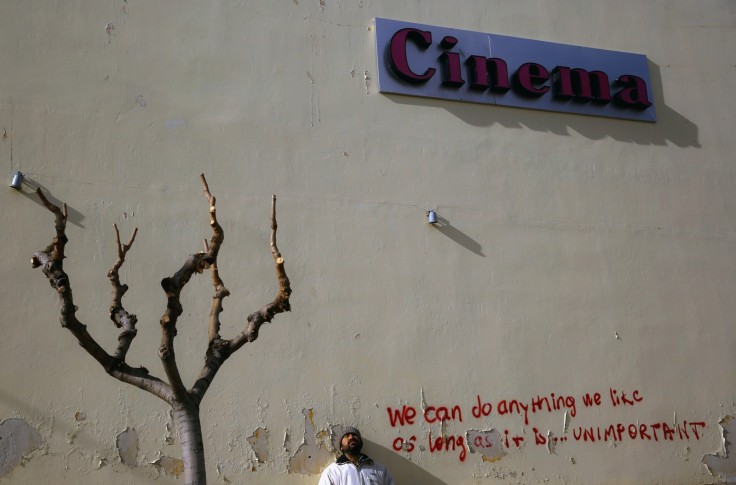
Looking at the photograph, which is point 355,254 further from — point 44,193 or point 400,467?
point 44,193

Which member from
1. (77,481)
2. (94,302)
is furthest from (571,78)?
(77,481)

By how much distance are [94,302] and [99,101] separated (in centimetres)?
189

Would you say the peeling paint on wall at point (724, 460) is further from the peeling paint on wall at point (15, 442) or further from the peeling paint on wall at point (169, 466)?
the peeling paint on wall at point (15, 442)

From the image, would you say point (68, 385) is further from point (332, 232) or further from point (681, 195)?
point (681, 195)

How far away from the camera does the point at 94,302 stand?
696 cm

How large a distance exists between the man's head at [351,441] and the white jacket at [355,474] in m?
0.09

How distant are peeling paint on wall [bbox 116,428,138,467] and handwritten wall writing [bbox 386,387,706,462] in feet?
7.52

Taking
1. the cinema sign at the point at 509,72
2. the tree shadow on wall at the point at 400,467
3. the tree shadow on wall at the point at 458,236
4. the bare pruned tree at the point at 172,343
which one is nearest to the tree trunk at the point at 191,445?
the bare pruned tree at the point at 172,343

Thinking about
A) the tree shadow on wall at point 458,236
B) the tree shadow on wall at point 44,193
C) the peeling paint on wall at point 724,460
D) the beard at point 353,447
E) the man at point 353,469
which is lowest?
the peeling paint on wall at point 724,460

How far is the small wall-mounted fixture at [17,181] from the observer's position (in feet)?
22.6

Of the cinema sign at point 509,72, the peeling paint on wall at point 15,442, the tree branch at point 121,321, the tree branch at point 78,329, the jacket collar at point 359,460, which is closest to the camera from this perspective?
the tree branch at point 78,329

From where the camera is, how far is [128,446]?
6.74 m

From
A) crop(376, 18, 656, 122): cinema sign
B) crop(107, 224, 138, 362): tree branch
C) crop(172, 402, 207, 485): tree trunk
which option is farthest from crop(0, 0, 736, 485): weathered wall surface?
crop(172, 402, 207, 485): tree trunk

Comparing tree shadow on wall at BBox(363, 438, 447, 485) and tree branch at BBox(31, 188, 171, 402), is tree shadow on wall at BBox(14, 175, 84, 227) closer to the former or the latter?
tree branch at BBox(31, 188, 171, 402)
